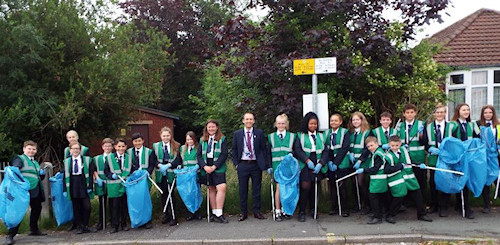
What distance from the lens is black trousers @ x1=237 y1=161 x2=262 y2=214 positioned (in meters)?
7.10

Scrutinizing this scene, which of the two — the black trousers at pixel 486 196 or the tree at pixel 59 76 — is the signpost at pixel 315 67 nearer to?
the black trousers at pixel 486 196

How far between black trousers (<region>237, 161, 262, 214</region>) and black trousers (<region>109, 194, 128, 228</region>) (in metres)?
1.94

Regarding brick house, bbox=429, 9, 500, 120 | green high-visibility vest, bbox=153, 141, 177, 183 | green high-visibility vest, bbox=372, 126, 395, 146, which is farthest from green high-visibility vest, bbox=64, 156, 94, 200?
brick house, bbox=429, 9, 500, 120

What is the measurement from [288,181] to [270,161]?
0.49m

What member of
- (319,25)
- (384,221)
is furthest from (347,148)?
(319,25)

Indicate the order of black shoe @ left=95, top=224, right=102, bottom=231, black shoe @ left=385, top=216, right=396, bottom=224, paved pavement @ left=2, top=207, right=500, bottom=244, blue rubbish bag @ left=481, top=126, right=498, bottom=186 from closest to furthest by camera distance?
1. paved pavement @ left=2, top=207, right=500, bottom=244
2. black shoe @ left=385, top=216, right=396, bottom=224
3. blue rubbish bag @ left=481, top=126, right=498, bottom=186
4. black shoe @ left=95, top=224, right=102, bottom=231

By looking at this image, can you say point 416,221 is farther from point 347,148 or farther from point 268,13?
point 268,13

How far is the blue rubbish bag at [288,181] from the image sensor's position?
689 cm

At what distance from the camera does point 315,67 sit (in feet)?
23.4

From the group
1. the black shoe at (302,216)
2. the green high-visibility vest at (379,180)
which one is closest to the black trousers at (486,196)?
the green high-visibility vest at (379,180)

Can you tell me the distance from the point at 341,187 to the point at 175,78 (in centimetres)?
2219

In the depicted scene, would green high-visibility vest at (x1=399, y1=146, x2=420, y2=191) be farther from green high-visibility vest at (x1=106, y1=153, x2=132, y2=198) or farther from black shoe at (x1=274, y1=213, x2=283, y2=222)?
green high-visibility vest at (x1=106, y1=153, x2=132, y2=198)

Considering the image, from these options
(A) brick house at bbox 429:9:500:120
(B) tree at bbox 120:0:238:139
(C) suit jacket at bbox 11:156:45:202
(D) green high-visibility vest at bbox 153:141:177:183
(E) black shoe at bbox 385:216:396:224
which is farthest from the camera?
(B) tree at bbox 120:0:238:139

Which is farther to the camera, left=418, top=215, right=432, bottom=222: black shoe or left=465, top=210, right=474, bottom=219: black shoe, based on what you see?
left=465, top=210, right=474, bottom=219: black shoe
